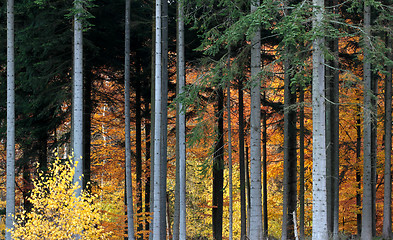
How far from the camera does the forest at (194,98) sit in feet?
30.3

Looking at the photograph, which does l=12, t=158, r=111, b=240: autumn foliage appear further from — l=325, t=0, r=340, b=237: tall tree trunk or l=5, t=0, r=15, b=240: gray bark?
l=325, t=0, r=340, b=237: tall tree trunk

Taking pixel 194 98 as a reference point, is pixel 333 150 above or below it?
below

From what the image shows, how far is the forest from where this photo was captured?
924 cm

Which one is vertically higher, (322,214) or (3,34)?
(3,34)

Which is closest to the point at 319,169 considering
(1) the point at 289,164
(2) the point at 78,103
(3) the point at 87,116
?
(2) the point at 78,103

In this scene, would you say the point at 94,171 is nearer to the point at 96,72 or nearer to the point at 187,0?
the point at 96,72

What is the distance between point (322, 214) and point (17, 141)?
1379cm

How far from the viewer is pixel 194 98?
11.2m

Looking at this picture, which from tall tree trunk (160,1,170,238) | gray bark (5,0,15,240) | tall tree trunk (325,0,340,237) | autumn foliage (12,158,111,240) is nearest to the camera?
autumn foliage (12,158,111,240)

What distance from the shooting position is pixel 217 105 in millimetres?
18859

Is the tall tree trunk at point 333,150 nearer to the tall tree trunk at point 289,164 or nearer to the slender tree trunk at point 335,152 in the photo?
the slender tree trunk at point 335,152

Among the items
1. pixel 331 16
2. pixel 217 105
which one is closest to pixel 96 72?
pixel 217 105

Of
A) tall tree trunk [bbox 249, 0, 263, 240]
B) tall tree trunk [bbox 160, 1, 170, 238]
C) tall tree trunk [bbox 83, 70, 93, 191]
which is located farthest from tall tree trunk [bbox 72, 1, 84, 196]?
tall tree trunk [bbox 83, 70, 93, 191]

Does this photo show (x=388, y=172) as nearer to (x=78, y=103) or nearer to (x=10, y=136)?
(x=78, y=103)
